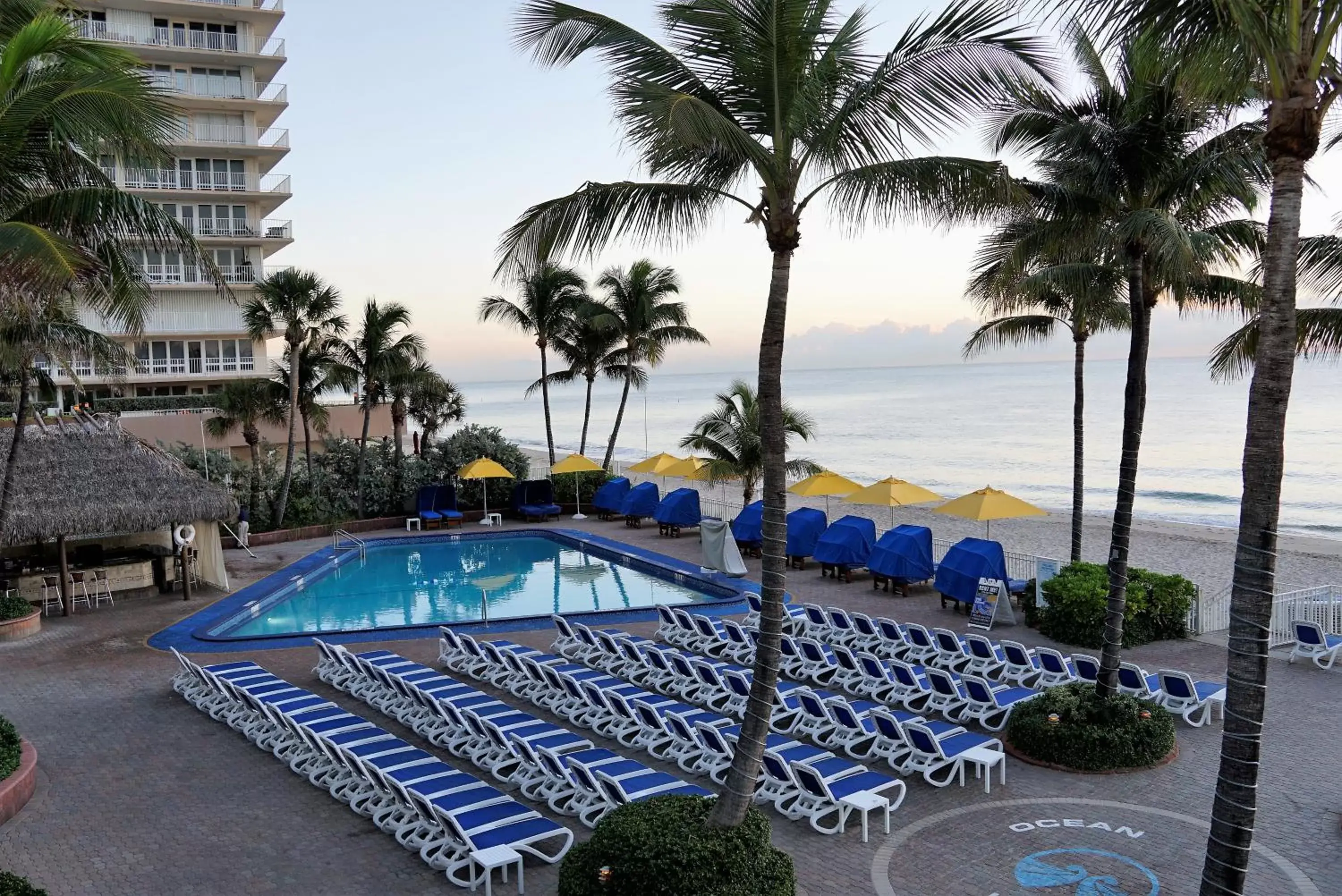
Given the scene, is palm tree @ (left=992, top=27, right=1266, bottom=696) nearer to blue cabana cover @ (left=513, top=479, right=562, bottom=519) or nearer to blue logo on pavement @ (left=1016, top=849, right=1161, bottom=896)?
blue logo on pavement @ (left=1016, top=849, right=1161, bottom=896)

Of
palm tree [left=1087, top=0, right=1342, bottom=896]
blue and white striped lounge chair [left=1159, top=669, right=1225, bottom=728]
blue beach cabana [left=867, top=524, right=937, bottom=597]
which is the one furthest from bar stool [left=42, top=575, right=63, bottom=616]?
palm tree [left=1087, top=0, right=1342, bottom=896]

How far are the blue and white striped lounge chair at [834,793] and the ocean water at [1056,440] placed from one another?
37.7m

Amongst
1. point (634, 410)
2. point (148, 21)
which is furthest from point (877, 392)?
point (148, 21)

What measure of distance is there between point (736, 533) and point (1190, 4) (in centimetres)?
1721

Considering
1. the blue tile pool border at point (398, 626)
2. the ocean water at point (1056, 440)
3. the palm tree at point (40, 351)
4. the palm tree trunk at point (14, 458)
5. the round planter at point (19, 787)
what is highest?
the palm tree at point (40, 351)

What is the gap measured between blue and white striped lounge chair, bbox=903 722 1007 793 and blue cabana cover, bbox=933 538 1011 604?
6.83 meters

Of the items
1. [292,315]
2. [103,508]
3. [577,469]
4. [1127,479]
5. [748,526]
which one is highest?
[292,315]

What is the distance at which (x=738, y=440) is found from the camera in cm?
2559

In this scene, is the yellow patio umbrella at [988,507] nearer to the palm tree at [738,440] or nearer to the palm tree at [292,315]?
the palm tree at [738,440]

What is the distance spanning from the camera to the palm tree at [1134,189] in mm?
10359

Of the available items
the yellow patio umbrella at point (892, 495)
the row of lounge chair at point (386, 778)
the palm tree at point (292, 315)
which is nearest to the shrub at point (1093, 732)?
the row of lounge chair at point (386, 778)

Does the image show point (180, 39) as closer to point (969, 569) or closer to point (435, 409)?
point (435, 409)

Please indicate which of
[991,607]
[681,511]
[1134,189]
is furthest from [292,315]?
[1134,189]

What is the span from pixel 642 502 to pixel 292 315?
10.5 metres
